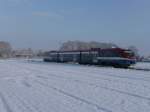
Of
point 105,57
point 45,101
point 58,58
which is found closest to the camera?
point 45,101

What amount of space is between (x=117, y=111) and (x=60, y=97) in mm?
3511

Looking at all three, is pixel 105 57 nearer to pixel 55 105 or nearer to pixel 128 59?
pixel 128 59

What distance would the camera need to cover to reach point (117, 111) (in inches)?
334

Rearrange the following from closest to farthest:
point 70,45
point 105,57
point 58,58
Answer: point 105,57 < point 58,58 < point 70,45

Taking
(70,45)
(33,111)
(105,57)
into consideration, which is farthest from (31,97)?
(70,45)

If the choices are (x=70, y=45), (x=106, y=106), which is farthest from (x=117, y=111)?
(x=70, y=45)

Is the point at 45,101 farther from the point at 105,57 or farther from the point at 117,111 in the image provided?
the point at 105,57

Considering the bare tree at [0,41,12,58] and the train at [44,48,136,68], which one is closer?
the train at [44,48,136,68]

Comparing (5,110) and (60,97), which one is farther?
(60,97)

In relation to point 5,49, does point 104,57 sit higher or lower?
lower

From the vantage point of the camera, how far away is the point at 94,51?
4581 centimetres

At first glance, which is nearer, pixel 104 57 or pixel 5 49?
pixel 104 57

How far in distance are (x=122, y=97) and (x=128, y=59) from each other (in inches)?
1088

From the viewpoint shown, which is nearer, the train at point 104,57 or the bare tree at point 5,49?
the train at point 104,57
